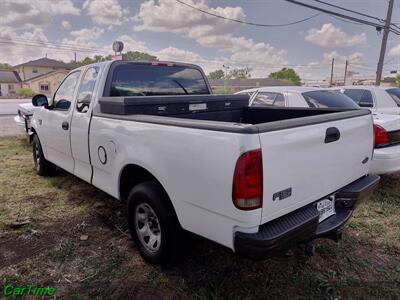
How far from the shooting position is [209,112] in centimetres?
371

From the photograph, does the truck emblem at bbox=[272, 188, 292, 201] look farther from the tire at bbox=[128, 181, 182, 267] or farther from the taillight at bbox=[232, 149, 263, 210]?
the tire at bbox=[128, 181, 182, 267]

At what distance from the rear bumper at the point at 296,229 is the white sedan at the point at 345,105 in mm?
1890

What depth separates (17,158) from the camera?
695 cm

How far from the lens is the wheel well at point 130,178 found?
285cm

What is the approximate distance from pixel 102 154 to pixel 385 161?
381 cm

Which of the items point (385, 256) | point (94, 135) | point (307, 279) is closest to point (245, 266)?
point (307, 279)

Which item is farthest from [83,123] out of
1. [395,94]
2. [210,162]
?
[395,94]

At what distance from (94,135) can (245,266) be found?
6.81 feet

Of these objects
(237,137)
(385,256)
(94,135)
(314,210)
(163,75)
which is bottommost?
(385,256)

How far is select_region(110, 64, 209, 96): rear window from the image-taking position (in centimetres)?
362

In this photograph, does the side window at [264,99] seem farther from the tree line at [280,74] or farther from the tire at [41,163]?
the tree line at [280,74]

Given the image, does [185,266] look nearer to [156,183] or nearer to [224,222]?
[156,183]

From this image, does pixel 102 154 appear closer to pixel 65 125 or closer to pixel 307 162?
pixel 65 125

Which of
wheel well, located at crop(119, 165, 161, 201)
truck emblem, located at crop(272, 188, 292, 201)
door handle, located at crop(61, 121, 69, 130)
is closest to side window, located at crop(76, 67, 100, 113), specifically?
door handle, located at crop(61, 121, 69, 130)
